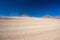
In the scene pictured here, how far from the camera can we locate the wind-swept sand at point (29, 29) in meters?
1.11

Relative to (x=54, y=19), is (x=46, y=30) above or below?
below

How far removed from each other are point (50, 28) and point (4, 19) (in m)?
0.54

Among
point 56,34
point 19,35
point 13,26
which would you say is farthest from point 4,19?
point 56,34

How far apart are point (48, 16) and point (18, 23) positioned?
14.1 inches

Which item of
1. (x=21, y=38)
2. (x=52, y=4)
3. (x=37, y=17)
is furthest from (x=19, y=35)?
(x=52, y=4)

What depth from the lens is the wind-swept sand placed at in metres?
1.11

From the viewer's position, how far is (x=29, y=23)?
1.14 m

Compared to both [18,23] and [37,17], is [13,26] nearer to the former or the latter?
[18,23]

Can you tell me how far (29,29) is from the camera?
115cm

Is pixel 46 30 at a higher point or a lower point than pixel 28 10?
lower

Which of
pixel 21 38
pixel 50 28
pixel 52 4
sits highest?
pixel 52 4

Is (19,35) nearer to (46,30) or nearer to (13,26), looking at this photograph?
(13,26)

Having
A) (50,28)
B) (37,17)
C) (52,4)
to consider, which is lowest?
(50,28)

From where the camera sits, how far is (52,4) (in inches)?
47.6
